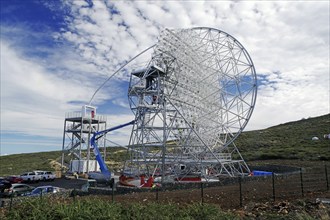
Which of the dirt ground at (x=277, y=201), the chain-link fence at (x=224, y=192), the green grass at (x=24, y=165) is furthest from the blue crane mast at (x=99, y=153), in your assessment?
the green grass at (x=24, y=165)

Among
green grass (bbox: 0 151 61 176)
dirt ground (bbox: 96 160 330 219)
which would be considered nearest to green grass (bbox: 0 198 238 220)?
dirt ground (bbox: 96 160 330 219)

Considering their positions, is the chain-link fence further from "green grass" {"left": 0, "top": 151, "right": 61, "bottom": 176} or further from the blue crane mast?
"green grass" {"left": 0, "top": 151, "right": 61, "bottom": 176}

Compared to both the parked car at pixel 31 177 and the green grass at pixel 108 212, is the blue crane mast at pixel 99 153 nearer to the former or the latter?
the parked car at pixel 31 177

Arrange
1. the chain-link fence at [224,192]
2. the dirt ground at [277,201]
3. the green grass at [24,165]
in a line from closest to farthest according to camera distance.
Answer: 1. the dirt ground at [277,201]
2. the chain-link fence at [224,192]
3. the green grass at [24,165]

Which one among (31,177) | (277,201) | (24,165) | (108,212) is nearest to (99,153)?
(31,177)

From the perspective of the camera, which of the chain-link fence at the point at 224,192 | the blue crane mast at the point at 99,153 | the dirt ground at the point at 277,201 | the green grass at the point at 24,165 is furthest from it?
the green grass at the point at 24,165

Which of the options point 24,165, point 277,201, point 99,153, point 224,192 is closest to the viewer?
point 277,201

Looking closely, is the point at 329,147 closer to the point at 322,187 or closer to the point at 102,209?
the point at 322,187

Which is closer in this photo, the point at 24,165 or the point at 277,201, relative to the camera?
the point at 277,201

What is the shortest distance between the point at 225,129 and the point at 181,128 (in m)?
4.78

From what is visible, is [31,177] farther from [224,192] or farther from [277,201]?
[277,201]

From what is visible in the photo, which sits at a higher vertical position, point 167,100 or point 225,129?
point 167,100

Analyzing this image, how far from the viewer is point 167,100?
3347cm

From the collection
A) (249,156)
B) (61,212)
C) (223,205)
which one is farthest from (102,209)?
(249,156)
